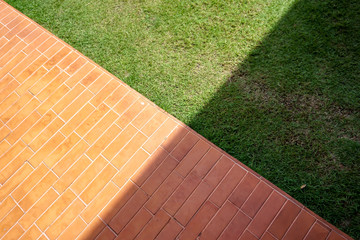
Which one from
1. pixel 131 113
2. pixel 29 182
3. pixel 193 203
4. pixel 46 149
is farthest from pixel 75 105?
pixel 193 203

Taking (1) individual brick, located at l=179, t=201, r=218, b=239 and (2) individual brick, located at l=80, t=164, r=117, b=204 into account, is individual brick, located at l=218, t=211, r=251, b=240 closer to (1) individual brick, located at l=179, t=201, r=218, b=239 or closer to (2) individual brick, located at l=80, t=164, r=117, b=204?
(1) individual brick, located at l=179, t=201, r=218, b=239

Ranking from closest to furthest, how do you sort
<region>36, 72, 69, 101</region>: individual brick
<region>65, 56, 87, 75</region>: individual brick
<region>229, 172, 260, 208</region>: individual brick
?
<region>229, 172, 260, 208</region>: individual brick
<region>36, 72, 69, 101</region>: individual brick
<region>65, 56, 87, 75</region>: individual brick

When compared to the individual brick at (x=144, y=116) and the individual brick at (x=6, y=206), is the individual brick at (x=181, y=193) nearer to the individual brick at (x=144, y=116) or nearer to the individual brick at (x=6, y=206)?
the individual brick at (x=144, y=116)

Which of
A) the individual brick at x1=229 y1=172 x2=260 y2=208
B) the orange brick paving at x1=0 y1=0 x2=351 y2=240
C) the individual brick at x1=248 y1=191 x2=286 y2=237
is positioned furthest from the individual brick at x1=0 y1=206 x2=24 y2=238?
the individual brick at x1=248 y1=191 x2=286 y2=237

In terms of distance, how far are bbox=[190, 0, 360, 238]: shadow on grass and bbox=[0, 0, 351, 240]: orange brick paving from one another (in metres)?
0.20

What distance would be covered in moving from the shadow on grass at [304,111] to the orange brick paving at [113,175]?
0.65 ft

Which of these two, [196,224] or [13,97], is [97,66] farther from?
[196,224]

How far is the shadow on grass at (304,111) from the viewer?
2367mm

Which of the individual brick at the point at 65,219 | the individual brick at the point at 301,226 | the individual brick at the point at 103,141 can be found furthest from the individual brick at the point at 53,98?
the individual brick at the point at 301,226

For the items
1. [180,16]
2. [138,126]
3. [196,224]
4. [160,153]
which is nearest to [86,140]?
[138,126]

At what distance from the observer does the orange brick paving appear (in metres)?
2.34

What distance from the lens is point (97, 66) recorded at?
11.1ft

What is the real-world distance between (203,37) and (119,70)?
1.18 m

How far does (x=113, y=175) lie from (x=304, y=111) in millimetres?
2136
